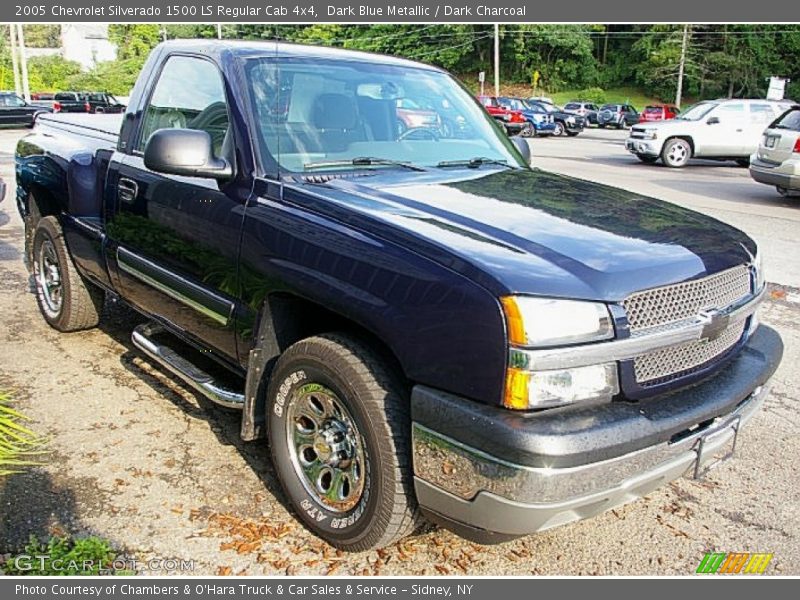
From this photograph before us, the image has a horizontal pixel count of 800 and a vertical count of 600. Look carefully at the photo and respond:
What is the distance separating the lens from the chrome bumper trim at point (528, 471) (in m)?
2.27

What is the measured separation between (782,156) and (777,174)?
30cm

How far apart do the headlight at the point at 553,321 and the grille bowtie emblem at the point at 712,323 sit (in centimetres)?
50

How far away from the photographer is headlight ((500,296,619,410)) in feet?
7.45

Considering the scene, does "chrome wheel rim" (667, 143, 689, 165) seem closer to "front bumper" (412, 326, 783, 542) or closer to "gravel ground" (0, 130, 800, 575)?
"gravel ground" (0, 130, 800, 575)

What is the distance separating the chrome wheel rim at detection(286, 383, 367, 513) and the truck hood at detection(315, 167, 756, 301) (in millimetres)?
724

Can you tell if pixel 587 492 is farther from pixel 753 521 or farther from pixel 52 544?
pixel 52 544

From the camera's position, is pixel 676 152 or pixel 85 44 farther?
pixel 85 44

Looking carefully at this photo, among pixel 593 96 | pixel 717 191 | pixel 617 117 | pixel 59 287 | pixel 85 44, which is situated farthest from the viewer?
pixel 85 44

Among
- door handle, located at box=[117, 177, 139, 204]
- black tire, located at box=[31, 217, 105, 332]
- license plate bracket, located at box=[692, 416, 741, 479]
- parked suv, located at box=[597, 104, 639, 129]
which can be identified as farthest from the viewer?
parked suv, located at box=[597, 104, 639, 129]

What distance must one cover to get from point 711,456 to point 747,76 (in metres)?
67.9

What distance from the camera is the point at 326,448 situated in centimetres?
295

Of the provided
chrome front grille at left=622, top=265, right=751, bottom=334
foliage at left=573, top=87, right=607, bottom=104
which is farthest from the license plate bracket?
foliage at left=573, top=87, right=607, bottom=104

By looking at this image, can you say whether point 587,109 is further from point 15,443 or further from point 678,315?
point 678,315

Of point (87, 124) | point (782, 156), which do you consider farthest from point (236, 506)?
point (782, 156)
